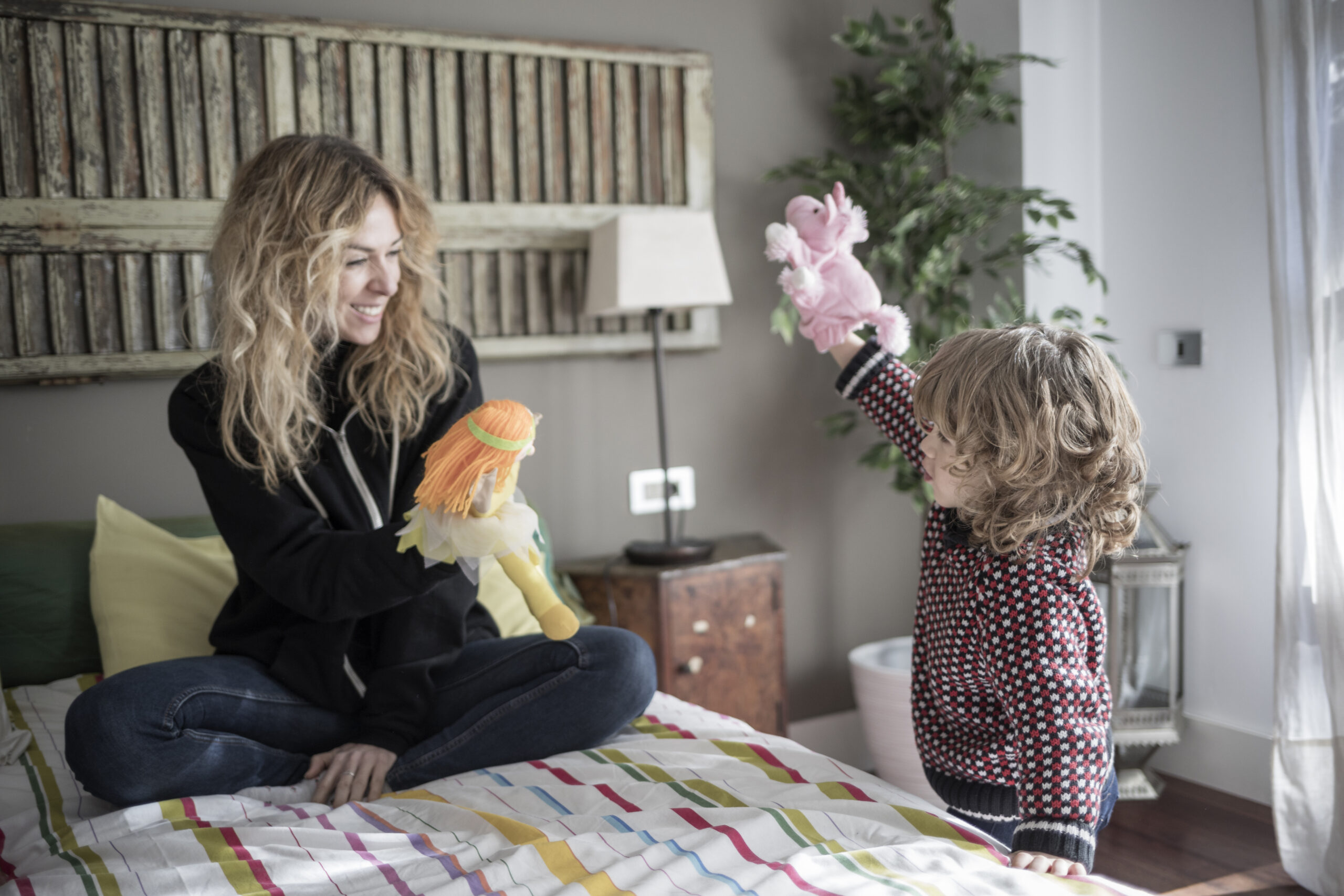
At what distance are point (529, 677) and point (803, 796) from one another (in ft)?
1.40

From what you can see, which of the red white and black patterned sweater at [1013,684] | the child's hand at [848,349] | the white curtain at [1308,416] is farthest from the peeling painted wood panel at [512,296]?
the white curtain at [1308,416]

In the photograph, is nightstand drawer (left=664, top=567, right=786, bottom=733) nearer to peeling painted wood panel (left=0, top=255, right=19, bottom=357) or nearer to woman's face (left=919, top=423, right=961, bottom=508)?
woman's face (left=919, top=423, right=961, bottom=508)

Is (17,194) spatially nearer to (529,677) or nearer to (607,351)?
(607,351)

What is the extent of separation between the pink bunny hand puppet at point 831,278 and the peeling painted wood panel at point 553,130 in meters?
0.95

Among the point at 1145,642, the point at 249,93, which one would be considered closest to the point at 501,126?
the point at 249,93

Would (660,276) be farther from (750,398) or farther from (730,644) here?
(730,644)

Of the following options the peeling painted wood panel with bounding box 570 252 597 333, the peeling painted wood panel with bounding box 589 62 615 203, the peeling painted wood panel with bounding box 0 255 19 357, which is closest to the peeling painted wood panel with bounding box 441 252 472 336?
the peeling painted wood panel with bounding box 570 252 597 333

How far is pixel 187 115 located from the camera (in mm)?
1978

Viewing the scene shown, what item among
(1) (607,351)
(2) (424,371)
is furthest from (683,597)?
(2) (424,371)

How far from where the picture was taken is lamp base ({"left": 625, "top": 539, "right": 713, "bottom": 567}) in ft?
7.00

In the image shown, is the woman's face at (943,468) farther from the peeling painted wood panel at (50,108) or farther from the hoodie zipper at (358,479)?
the peeling painted wood panel at (50,108)

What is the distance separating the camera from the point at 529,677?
1.42 meters

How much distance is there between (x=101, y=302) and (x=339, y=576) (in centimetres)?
99

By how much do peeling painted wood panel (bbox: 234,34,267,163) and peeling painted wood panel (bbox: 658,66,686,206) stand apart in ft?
2.83
